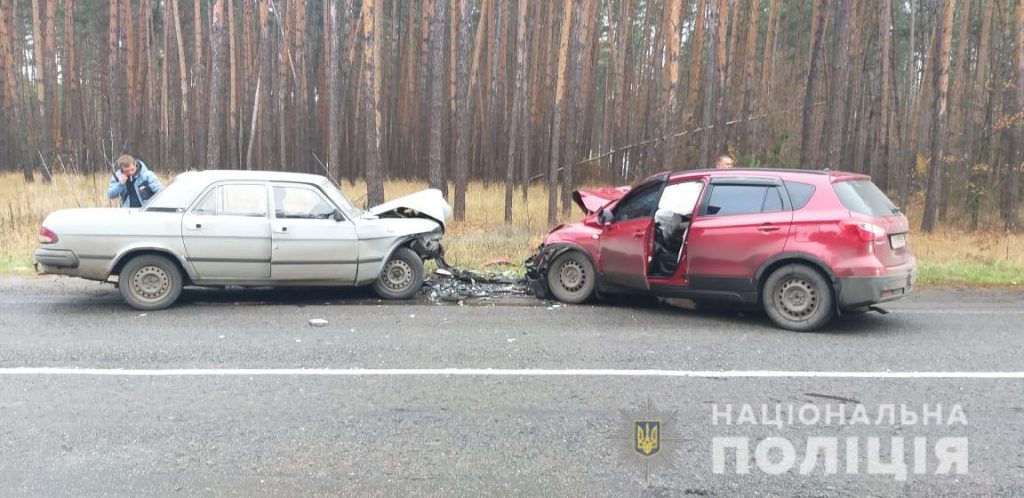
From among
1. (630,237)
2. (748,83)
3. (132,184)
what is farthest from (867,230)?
(748,83)

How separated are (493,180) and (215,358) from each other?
2223 cm

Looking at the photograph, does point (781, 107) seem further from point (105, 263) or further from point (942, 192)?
point (105, 263)

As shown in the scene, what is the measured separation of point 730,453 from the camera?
4.37 meters

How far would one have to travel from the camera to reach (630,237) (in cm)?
859

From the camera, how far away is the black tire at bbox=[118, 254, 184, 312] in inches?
334

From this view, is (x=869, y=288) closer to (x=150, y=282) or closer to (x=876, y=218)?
(x=876, y=218)

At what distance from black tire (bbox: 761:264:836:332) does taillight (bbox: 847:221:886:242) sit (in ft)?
1.86

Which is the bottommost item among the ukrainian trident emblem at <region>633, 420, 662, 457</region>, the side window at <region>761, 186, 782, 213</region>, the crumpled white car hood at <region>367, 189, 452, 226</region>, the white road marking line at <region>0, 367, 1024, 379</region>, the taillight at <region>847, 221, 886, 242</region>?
the ukrainian trident emblem at <region>633, 420, 662, 457</region>

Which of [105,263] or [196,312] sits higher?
[105,263]

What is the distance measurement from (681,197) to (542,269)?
1982 mm

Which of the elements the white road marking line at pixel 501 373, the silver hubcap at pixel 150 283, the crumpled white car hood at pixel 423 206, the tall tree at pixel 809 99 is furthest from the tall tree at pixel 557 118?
the white road marking line at pixel 501 373

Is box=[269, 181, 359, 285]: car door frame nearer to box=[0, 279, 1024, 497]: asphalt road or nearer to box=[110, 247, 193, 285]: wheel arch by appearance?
box=[0, 279, 1024, 497]: asphalt road

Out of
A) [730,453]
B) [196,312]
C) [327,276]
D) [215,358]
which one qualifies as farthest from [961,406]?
[196,312]

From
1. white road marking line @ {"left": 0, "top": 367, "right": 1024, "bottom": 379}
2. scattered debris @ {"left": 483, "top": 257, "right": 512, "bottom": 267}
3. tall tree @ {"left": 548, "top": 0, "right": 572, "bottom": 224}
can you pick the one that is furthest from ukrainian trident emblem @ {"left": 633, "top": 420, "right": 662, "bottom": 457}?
tall tree @ {"left": 548, "top": 0, "right": 572, "bottom": 224}
